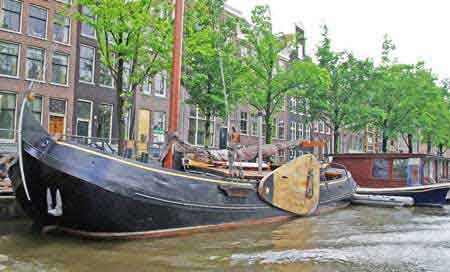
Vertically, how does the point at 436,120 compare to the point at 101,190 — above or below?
above

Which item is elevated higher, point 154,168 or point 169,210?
point 154,168

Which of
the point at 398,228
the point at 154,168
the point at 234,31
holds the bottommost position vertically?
the point at 398,228

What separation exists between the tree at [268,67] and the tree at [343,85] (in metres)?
4.10

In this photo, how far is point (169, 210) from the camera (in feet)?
27.9

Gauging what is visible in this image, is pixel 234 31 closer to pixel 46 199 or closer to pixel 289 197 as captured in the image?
pixel 289 197

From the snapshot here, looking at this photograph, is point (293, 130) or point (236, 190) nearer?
point (236, 190)

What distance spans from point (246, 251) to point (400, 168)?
1209cm

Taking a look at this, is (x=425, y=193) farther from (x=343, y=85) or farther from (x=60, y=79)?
(x=60, y=79)

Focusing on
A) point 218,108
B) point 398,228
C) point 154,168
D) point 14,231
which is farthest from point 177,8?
point 218,108

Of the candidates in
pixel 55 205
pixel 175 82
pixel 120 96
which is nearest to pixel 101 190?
pixel 55 205

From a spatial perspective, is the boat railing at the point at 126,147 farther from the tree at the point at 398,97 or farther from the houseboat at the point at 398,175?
the tree at the point at 398,97

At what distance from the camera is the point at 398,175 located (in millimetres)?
18016

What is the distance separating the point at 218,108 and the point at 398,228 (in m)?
10.1

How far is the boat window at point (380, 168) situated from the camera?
18250mm
